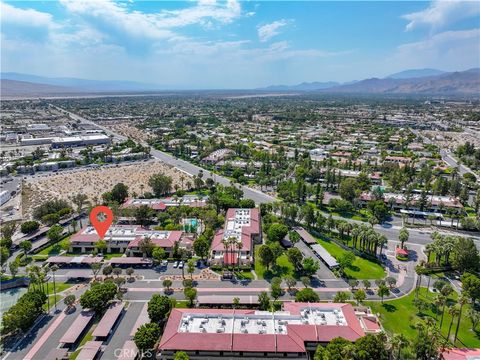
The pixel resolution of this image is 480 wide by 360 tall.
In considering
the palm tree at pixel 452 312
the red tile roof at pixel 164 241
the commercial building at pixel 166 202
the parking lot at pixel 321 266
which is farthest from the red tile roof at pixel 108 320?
the palm tree at pixel 452 312

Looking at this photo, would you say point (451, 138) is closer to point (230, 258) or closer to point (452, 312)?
point (230, 258)

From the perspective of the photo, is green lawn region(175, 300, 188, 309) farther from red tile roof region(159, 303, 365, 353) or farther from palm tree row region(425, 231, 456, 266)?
palm tree row region(425, 231, 456, 266)

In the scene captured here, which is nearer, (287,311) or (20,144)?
(287,311)

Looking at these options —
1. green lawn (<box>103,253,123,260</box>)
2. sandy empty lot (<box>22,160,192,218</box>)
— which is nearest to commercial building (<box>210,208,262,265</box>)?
green lawn (<box>103,253,123,260</box>)

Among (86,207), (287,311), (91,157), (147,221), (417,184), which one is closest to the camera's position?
(287,311)

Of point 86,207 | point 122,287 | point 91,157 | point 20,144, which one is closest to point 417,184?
point 122,287

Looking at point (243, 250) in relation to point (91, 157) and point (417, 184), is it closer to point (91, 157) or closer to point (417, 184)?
point (417, 184)
